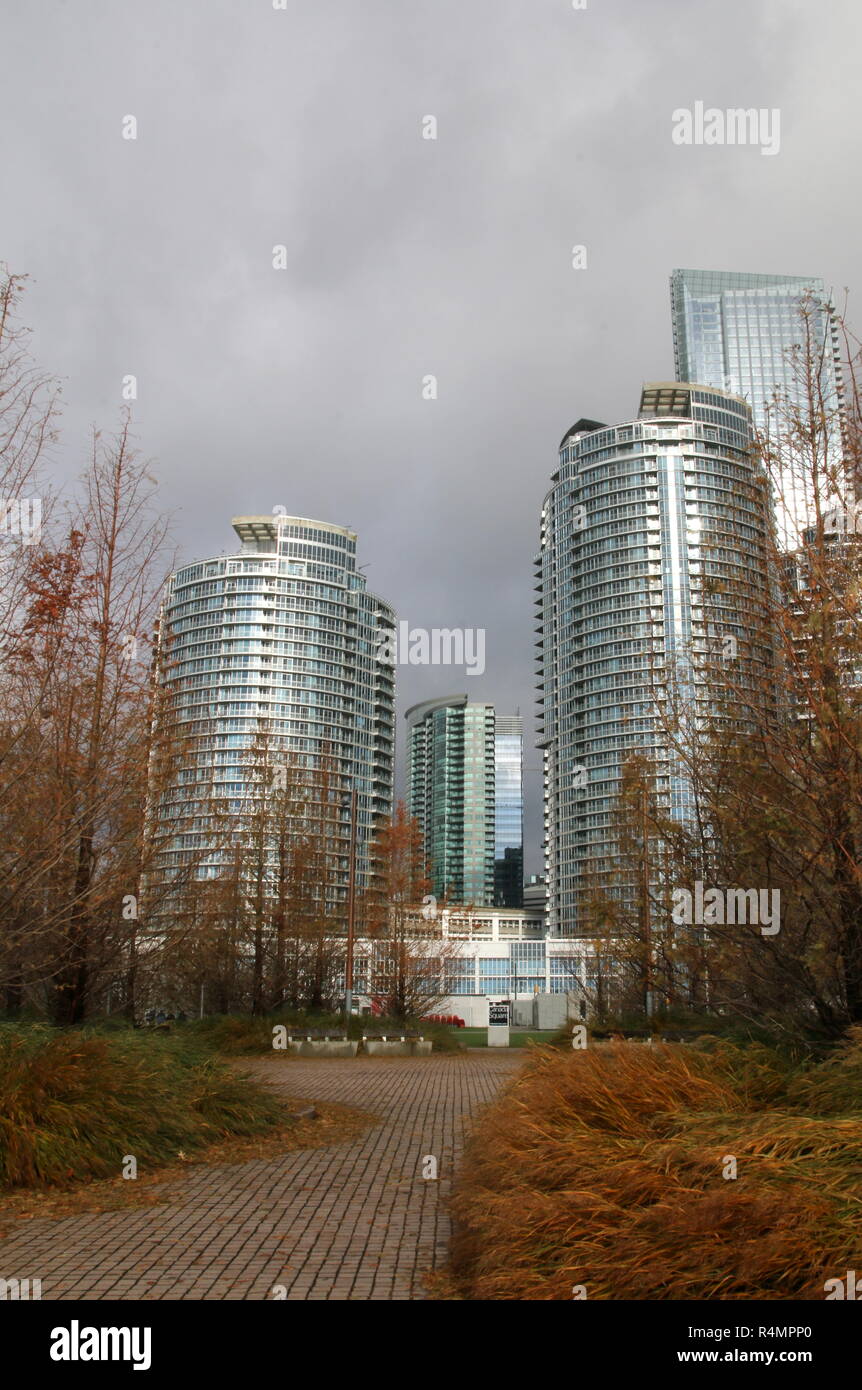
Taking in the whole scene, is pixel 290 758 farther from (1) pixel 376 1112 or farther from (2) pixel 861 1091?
(2) pixel 861 1091

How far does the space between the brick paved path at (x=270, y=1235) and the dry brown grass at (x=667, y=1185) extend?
529mm

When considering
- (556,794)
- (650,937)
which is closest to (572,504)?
(556,794)

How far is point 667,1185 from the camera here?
525 centimetres

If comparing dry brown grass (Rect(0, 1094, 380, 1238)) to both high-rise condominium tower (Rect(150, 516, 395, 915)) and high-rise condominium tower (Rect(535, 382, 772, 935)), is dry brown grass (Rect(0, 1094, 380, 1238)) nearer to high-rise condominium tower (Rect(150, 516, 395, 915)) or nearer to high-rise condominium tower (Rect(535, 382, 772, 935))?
high-rise condominium tower (Rect(535, 382, 772, 935))

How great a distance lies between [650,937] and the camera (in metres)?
17.6

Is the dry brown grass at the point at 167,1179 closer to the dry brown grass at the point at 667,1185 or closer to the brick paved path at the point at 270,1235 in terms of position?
the brick paved path at the point at 270,1235

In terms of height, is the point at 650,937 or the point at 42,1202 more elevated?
the point at 650,937

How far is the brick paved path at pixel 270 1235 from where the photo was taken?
5.90 meters

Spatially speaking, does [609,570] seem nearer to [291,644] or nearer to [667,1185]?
[291,644]

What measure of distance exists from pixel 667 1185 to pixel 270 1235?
3129mm

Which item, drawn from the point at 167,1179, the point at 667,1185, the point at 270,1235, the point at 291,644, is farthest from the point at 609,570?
the point at 667,1185

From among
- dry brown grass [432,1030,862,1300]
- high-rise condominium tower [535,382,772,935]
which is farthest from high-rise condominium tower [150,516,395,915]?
dry brown grass [432,1030,862,1300]

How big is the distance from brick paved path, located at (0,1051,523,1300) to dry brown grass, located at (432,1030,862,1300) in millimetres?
529
